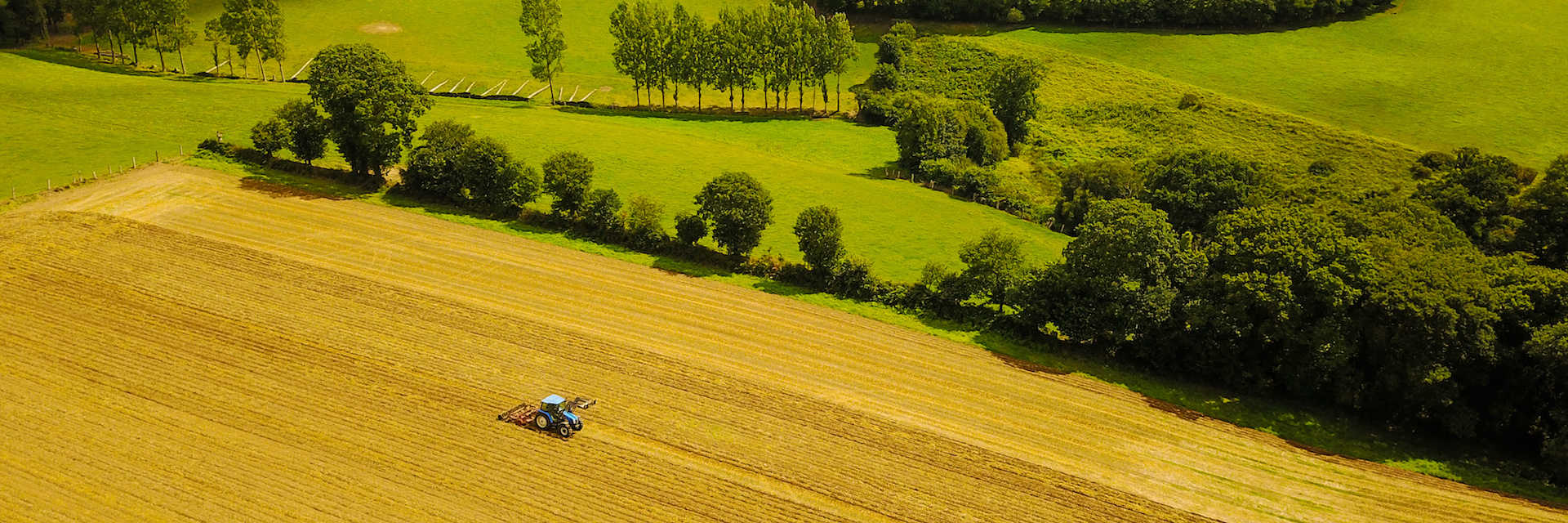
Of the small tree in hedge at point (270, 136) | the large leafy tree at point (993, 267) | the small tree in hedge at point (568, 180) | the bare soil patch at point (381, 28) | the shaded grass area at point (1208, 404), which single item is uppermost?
the bare soil patch at point (381, 28)

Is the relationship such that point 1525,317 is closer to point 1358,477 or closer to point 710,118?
point 1358,477

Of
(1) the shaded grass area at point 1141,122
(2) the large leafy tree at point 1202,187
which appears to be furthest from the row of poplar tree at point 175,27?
(2) the large leafy tree at point 1202,187

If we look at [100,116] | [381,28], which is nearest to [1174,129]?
[381,28]

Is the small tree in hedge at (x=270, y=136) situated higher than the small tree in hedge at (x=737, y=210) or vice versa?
the small tree in hedge at (x=270, y=136)

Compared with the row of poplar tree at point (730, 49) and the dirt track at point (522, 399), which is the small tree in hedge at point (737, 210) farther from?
the row of poplar tree at point (730, 49)

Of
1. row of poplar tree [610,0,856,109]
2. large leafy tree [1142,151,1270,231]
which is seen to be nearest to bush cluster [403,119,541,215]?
row of poplar tree [610,0,856,109]

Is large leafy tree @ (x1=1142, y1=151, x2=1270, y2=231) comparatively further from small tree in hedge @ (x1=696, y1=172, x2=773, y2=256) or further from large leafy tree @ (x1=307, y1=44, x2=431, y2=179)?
large leafy tree @ (x1=307, y1=44, x2=431, y2=179)
